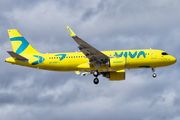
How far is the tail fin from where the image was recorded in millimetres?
77562

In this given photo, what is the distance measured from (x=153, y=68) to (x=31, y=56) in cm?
2224

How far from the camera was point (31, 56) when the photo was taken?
248 ft

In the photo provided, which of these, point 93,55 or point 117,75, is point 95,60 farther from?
point 117,75

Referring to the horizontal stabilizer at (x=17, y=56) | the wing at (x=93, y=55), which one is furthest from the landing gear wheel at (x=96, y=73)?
the horizontal stabilizer at (x=17, y=56)

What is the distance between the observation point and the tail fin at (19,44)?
254 feet

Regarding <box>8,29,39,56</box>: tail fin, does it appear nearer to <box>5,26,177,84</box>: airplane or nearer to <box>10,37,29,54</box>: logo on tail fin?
<box>10,37,29,54</box>: logo on tail fin

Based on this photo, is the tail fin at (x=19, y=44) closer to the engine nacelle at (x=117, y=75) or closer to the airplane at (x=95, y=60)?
the airplane at (x=95, y=60)

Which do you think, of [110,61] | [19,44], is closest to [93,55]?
[110,61]

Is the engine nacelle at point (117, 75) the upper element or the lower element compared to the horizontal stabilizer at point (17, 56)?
lower

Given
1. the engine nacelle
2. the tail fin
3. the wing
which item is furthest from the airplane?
the engine nacelle

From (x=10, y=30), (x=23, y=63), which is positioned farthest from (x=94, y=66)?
(x=10, y=30)

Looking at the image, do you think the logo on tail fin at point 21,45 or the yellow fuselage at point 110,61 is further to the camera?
the logo on tail fin at point 21,45

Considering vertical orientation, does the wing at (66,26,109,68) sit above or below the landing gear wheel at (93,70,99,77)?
above

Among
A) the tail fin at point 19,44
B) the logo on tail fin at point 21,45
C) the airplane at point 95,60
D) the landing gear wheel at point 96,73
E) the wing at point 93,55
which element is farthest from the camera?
the logo on tail fin at point 21,45
